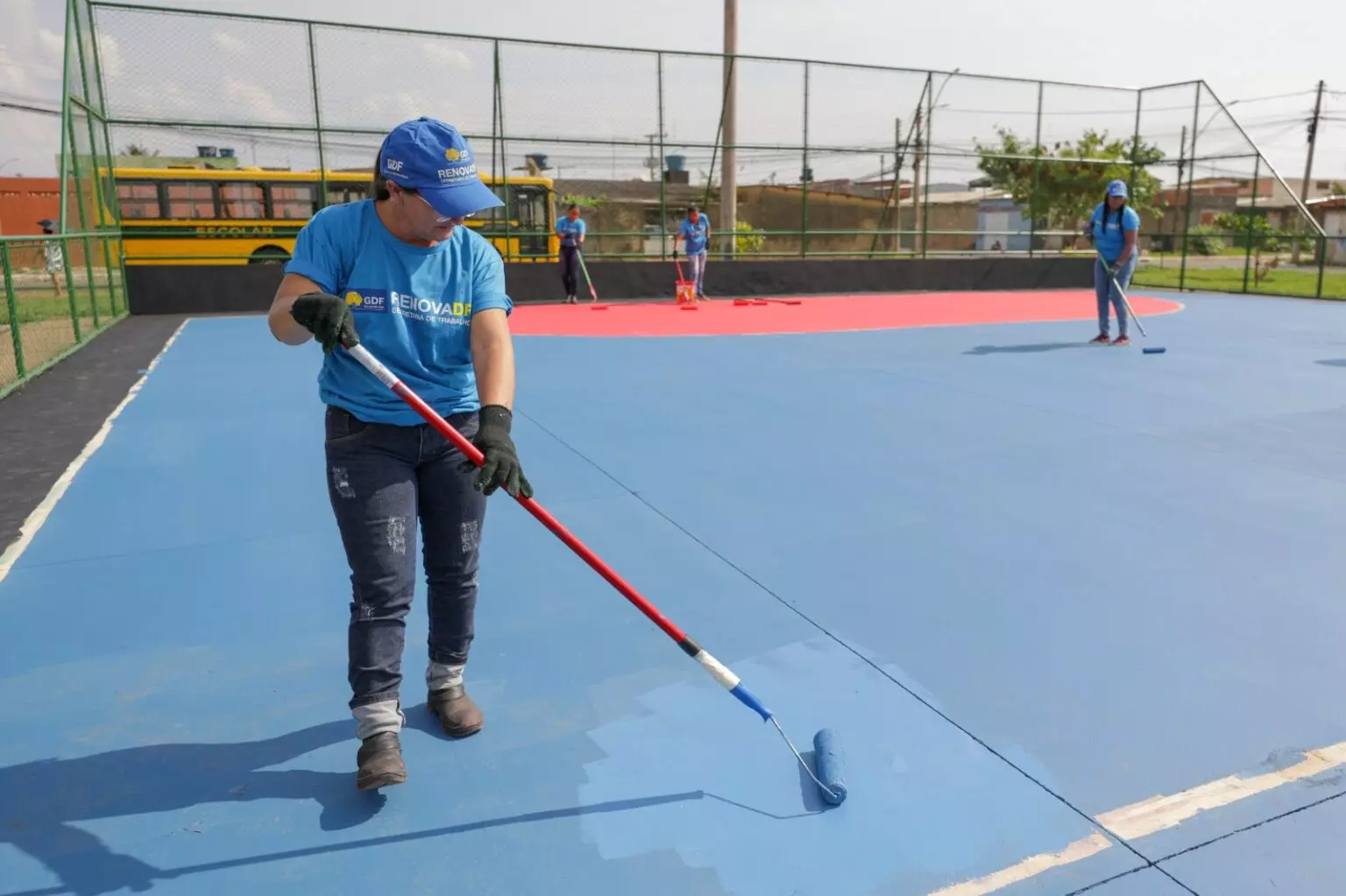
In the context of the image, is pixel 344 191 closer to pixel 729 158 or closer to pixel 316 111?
pixel 316 111

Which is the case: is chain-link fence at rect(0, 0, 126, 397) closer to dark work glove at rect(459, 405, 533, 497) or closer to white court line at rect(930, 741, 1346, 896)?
dark work glove at rect(459, 405, 533, 497)

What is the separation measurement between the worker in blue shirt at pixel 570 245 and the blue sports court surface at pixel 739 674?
11.3m

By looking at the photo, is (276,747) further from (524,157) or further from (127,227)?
(127,227)

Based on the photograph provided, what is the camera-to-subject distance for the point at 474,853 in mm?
2359

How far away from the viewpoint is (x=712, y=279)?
780 inches

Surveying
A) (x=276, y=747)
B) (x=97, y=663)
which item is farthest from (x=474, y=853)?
(x=97, y=663)

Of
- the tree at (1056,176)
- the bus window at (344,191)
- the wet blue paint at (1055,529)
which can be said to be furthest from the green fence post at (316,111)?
the tree at (1056,176)

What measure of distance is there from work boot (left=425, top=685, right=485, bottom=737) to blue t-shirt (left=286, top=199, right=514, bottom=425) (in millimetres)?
916

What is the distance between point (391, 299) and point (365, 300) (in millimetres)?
66

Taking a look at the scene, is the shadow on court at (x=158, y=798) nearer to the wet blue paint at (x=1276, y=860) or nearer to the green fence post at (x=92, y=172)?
the wet blue paint at (x=1276, y=860)

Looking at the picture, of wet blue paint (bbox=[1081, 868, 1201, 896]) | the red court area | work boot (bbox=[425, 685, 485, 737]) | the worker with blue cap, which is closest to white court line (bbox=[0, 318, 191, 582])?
work boot (bbox=[425, 685, 485, 737])

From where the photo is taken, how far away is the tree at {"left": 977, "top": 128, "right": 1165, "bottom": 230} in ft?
72.1

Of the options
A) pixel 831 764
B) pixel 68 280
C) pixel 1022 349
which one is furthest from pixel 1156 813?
pixel 68 280

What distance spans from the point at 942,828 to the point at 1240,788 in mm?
898
